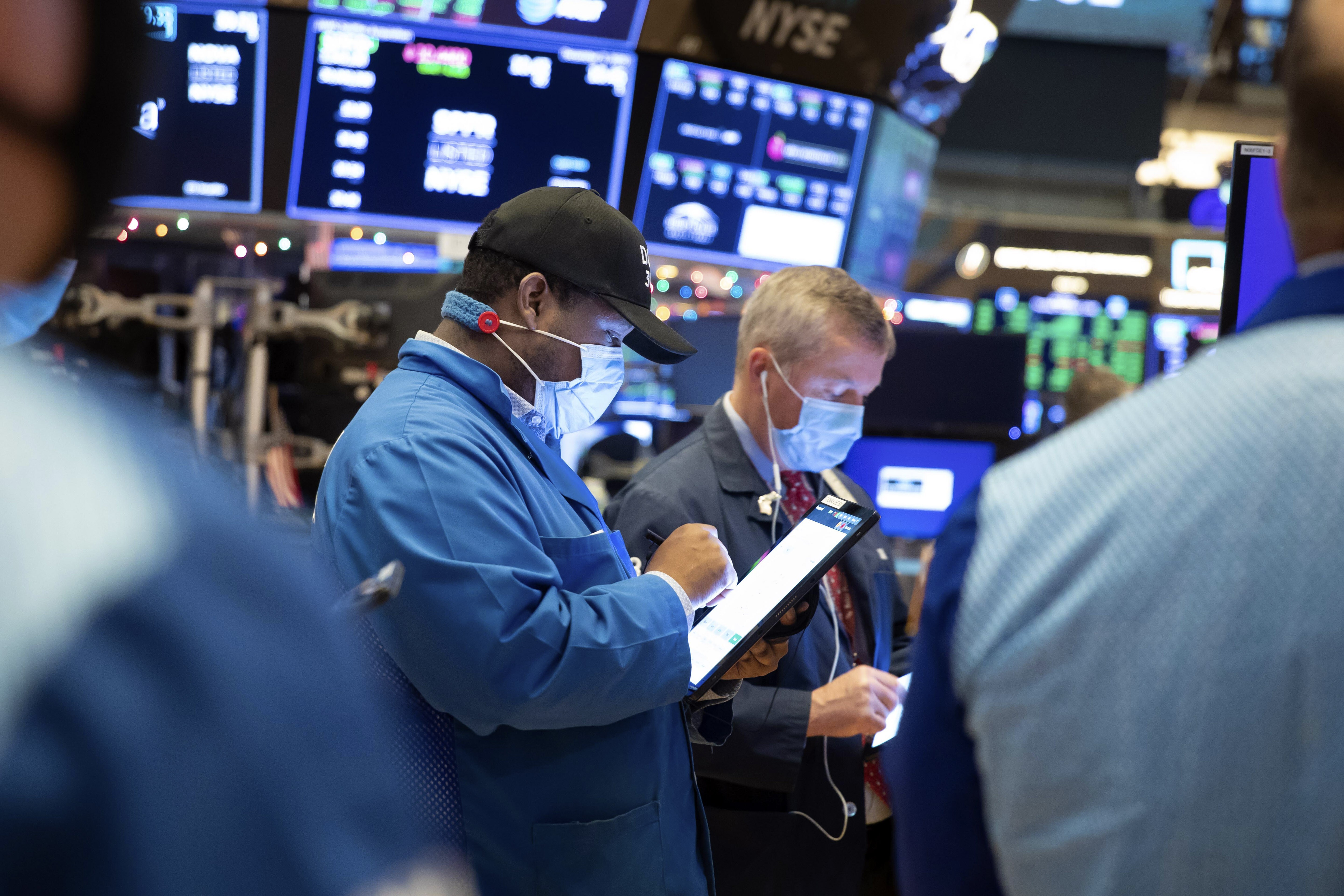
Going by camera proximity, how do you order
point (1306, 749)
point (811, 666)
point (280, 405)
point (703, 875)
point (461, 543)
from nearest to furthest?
point (1306, 749), point (461, 543), point (703, 875), point (811, 666), point (280, 405)

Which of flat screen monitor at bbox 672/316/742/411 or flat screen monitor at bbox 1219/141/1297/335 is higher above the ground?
flat screen monitor at bbox 1219/141/1297/335

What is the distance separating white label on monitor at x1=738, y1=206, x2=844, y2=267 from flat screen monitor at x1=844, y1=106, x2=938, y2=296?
0.10 metres

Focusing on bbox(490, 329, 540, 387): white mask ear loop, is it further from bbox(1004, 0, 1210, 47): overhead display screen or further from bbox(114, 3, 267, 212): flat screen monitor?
bbox(1004, 0, 1210, 47): overhead display screen

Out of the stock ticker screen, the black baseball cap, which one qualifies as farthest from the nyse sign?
the stock ticker screen

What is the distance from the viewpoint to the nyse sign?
14.4ft

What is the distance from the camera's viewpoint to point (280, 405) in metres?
4.45

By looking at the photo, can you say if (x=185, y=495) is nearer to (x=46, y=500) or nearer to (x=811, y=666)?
(x=46, y=500)

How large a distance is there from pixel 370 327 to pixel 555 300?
2608 mm

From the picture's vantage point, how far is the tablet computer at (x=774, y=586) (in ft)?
6.27

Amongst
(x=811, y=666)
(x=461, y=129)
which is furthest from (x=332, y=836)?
(x=461, y=129)

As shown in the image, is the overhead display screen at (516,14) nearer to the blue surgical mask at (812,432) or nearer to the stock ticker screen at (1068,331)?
the blue surgical mask at (812,432)

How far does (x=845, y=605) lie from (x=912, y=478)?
1564mm

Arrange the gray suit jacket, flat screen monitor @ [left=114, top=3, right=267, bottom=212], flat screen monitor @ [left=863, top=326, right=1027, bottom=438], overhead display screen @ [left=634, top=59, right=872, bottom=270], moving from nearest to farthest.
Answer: the gray suit jacket → flat screen monitor @ [left=114, top=3, right=267, bottom=212] → flat screen monitor @ [left=863, top=326, right=1027, bottom=438] → overhead display screen @ [left=634, top=59, right=872, bottom=270]

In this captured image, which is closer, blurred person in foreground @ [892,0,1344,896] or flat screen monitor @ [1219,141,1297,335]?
blurred person in foreground @ [892,0,1344,896]
